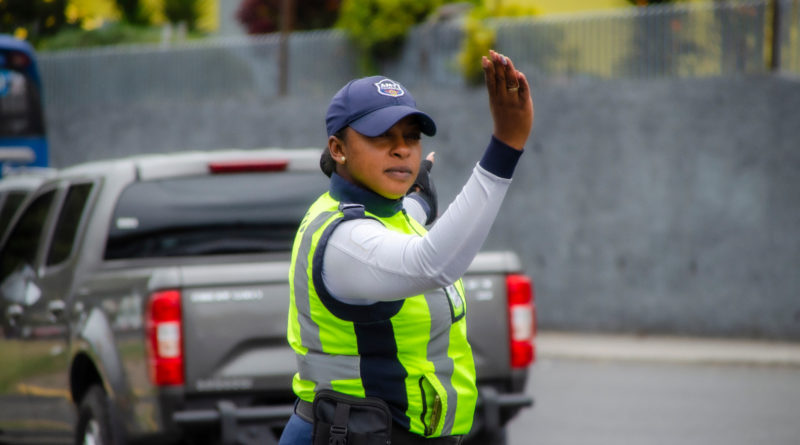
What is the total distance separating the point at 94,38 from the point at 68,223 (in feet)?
121

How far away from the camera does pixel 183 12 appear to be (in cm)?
5494

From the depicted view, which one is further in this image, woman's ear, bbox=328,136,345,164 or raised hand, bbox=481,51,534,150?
woman's ear, bbox=328,136,345,164

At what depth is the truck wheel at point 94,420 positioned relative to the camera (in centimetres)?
537

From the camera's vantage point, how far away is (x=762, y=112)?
1399 centimetres

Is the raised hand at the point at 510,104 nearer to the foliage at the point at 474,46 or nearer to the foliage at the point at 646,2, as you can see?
the foliage at the point at 474,46

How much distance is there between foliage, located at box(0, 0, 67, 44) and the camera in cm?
4331

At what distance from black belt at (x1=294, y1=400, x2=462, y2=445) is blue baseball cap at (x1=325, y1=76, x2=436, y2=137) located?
2.35 feet

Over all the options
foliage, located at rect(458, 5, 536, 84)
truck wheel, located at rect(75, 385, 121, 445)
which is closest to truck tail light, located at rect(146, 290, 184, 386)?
truck wheel, located at rect(75, 385, 121, 445)

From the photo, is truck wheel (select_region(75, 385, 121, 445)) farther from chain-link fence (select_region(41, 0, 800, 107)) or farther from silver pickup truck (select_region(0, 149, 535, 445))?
chain-link fence (select_region(41, 0, 800, 107))

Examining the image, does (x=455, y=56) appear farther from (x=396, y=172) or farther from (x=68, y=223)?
(x=396, y=172)

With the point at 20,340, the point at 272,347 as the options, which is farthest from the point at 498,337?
the point at 20,340

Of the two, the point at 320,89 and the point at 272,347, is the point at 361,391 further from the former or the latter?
the point at 320,89

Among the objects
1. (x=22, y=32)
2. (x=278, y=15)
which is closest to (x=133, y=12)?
(x=278, y=15)

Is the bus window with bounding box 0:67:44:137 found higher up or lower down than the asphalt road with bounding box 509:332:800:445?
higher up
